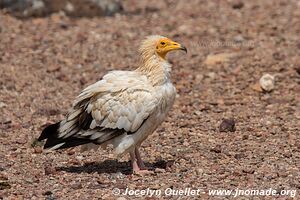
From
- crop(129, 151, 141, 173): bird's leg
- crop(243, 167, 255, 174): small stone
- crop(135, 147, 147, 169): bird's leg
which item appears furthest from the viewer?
crop(135, 147, 147, 169): bird's leg

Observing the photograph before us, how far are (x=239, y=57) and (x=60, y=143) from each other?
6965 millimetres

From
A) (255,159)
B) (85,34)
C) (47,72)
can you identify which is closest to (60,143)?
(255,159)

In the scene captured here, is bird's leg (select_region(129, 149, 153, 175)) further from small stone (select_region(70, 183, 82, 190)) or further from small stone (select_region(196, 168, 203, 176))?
small stone (select_region(70, 183, 82, 190))

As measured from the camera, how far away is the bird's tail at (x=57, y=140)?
33.6ft

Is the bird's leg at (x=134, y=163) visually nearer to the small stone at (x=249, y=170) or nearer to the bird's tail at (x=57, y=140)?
the bird's tail at (x=57, y=140)

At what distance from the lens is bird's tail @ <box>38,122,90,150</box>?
1023 centimetres

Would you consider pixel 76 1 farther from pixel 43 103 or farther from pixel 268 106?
pixel 268 106

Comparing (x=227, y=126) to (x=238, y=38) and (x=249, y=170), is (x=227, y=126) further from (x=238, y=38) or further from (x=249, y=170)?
(x=238, y=38)

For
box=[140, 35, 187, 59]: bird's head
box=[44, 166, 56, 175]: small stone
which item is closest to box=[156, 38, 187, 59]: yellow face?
box=[140, 35, 187, 59]: bird's head

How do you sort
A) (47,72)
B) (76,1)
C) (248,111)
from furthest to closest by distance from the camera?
(76,1)
(47,72)
(248,111)

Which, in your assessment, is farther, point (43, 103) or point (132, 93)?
point (43, 103)

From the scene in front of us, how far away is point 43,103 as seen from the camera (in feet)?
45.8

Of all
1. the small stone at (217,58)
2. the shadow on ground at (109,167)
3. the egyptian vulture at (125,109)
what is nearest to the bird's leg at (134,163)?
the egyptian vulture at (125,109)

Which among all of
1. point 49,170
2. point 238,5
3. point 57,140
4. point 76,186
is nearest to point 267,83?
point 57,140
